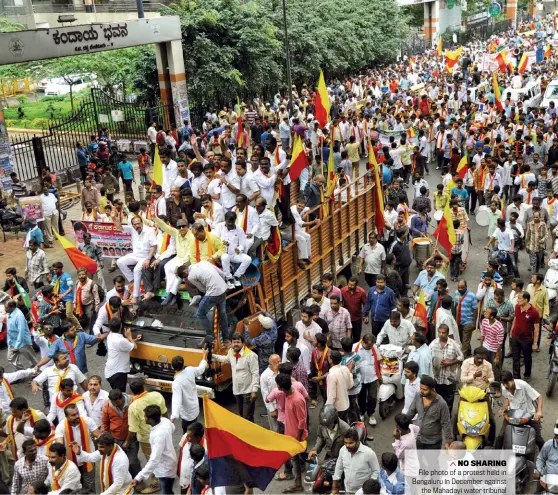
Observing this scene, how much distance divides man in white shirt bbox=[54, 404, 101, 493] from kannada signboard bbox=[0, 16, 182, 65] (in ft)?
41.4

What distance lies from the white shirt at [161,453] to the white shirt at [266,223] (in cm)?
339

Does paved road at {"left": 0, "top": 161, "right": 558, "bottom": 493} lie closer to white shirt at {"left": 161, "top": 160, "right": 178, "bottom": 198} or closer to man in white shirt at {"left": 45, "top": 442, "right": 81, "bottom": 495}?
man in white shirt at {"left": 45, "top": 442, "right": 81, "bottom": 495}

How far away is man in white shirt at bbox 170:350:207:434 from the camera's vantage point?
7793mm

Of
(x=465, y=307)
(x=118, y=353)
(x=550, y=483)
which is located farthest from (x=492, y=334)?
(x=118, y=353)

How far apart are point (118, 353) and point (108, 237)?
4790 millimetres

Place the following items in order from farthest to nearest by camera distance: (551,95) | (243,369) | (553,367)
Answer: (551,95)
(553,367)
(243,369)

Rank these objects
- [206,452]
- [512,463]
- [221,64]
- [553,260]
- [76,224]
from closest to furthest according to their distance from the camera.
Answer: [206,452] → [512,463] → [553,260] → [76,224] → [221,64]

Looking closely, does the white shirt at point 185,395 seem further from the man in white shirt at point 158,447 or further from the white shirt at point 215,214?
the white shirt at point 215,214

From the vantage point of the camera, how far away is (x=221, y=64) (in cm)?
2639

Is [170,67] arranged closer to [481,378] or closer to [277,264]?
[277,264]

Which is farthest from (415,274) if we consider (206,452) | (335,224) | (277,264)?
(206,452)

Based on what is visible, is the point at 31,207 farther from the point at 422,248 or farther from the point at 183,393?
the point at 183,393

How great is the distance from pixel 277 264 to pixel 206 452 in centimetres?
399

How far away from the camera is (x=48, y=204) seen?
15.6m
